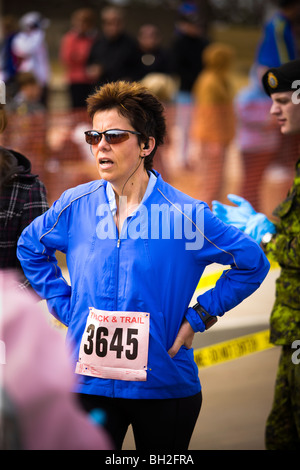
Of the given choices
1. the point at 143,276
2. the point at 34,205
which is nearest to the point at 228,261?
the point at 143,276

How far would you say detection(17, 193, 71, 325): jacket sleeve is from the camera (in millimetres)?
3145

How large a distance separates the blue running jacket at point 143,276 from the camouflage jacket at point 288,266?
20.5 inches

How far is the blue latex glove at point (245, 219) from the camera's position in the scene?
3809mm

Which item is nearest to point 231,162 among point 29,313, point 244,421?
point 244,421

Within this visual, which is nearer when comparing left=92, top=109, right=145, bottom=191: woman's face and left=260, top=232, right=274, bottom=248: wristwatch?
left=92, top=109, right=145, bottom=191: woman's face

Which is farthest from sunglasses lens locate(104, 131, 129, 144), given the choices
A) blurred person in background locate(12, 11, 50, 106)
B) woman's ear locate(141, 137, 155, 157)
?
blurred person in background locate(12, 11, 50, 106)

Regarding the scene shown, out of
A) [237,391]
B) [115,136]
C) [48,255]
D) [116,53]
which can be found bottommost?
[237,391]

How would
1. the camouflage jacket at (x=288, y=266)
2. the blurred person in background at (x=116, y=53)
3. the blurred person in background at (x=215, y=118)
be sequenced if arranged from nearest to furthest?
the camouflage jacket at (x=288, y=266)
the blurred person in background at (x=215, y=118)
the blurred person in background at (x=116, y=53)

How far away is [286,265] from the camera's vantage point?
3717 mm

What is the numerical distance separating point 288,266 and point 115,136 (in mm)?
1202

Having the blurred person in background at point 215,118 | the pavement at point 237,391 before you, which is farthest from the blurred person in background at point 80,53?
the pavement at point 237,391

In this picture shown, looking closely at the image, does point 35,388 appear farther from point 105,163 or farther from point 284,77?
point 284,77

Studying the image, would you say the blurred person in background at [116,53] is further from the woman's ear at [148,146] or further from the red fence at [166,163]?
the woman's ear at [148,146]

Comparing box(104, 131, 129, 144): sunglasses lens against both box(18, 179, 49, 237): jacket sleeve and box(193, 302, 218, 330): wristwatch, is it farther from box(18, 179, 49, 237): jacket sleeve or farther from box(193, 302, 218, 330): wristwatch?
box(193, 302, 218, 330): wristwatch
